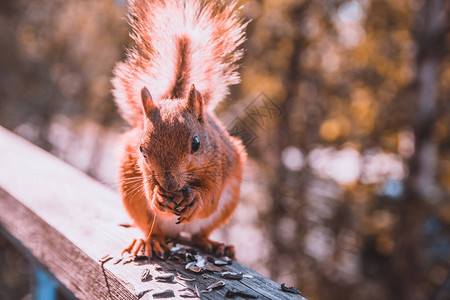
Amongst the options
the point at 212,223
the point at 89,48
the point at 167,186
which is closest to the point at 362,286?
the point at 212,223

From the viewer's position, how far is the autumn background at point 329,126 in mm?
3305

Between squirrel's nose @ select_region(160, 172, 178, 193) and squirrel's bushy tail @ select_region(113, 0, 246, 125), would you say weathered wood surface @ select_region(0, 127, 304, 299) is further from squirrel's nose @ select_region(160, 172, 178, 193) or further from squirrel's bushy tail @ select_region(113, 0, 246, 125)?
squirrel's bushy tail @ select_region(113, 0, 246, 125)

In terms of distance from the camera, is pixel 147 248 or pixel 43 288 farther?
pixel 43 288

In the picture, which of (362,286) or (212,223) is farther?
(362,286)

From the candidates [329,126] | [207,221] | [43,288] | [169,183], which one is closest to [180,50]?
[169,183]

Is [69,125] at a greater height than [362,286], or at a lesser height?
greater

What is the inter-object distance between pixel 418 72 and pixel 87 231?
9.94ft

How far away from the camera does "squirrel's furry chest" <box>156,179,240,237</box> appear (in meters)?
1.17

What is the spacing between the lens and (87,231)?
43.4 inches

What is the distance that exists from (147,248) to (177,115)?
0.39 m

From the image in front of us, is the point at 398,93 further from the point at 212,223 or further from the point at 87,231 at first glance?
the point at 87,231

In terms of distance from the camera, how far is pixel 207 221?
1210 millimetres

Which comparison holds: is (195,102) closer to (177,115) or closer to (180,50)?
(177,115)

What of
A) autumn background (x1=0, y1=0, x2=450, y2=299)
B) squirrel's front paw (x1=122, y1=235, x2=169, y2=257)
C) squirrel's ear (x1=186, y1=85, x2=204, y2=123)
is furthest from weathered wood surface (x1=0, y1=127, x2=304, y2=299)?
autumn background (x1=0, y1=0, x2=450, y2=299)
